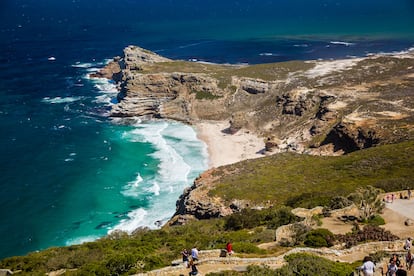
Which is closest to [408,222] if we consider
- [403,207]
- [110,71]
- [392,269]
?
[403,207]

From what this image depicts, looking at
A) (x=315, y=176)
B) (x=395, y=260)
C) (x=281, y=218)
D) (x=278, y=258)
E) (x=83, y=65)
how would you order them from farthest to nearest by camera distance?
(x=83, y=65)
(x=315, y=176)
(x=281, y=218)
(x=278, y=258)
(x=395, y=260)

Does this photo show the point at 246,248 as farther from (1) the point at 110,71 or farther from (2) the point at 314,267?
(1) the point at 110,71

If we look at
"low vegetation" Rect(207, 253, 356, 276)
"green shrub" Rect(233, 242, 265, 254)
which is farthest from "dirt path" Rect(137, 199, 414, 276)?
"green shrub" Rect(233, 242, 265, 254)

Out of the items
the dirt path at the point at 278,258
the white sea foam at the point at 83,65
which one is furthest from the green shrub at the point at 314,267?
the white sea foam at the point at 83,65

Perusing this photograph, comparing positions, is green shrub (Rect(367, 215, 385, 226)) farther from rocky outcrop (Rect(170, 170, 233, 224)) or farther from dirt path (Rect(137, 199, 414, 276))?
rocky outcrop (Rect(170, 170, 233, 224))

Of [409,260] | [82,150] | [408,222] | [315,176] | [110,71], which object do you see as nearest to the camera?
[409,260]
